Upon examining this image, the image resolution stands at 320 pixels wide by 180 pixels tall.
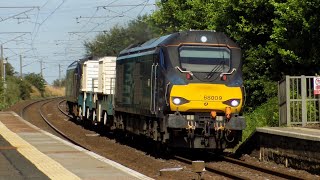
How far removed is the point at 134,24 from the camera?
65562mm

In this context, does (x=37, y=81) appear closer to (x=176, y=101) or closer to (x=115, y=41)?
(x=115, y=41)

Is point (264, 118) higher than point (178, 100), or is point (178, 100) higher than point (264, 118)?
point (178, 100)

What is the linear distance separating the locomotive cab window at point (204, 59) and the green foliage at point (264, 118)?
12.1ft

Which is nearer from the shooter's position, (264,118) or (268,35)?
(264,118)

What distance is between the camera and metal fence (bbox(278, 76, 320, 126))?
17.5 m

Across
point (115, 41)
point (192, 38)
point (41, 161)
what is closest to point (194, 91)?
point (192, 38)

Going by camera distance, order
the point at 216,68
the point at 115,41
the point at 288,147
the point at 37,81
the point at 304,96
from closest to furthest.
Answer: the point at 288,147 < the point at 216,68 < the point at 304,96 < the point at 115,41 < the point at 37,81

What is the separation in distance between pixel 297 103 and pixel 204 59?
3.34m

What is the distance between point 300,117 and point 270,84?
4674 millimetres

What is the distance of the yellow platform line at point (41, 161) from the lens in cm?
1229

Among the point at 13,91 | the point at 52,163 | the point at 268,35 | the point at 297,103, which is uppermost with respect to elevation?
the point at 268,35

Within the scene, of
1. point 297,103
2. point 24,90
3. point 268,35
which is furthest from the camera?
point 24,90

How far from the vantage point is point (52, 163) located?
14508mm

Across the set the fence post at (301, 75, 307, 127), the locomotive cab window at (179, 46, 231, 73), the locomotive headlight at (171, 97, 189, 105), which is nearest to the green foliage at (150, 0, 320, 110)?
the fence post at (301, 75, 307, 127)
